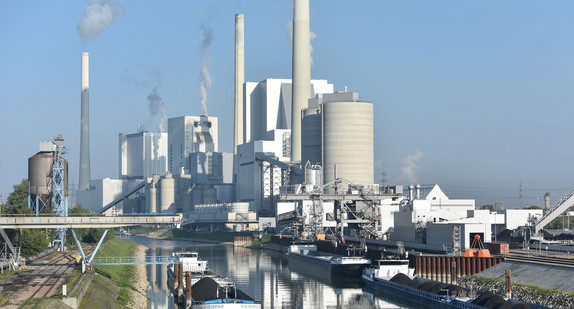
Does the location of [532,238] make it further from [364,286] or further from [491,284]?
[491,284]

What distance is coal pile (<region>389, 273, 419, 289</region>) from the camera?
79.6 metres

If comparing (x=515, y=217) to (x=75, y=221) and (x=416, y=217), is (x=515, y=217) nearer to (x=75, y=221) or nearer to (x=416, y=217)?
(x=416, y=217)

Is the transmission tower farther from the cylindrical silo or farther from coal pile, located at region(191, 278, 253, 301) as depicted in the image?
the cylindrical silo

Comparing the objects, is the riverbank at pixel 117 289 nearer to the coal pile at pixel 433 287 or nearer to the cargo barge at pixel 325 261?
the cargo barge at pixel 325 261

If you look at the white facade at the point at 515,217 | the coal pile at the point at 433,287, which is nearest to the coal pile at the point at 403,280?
the coal pile at the point at 433,287

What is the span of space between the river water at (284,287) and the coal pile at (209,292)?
4530 mm

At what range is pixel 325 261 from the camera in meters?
111

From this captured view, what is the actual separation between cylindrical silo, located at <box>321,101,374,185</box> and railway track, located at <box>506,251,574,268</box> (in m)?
98.8

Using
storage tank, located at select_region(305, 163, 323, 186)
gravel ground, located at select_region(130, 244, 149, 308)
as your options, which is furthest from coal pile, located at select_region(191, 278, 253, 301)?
storage tank, located at select_region(305, 163, 323, 186)

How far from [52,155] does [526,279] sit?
81466mm

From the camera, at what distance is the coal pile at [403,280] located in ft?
261

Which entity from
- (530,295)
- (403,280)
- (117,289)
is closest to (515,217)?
(403,280)

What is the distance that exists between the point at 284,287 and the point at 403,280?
17.2m

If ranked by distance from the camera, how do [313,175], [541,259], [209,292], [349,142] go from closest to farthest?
[209,292] < [541,259] < [313,175] < [349,142]
